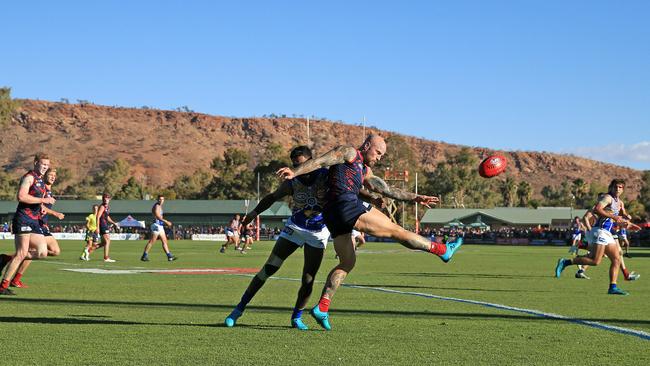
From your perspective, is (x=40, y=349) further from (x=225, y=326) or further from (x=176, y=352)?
(x=225, y=326)

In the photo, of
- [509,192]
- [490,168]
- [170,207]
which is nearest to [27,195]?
[490,168]

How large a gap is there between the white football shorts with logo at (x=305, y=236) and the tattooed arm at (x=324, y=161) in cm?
99

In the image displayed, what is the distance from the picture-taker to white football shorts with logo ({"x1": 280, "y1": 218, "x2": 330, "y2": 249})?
1097cm

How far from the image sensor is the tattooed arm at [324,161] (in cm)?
980

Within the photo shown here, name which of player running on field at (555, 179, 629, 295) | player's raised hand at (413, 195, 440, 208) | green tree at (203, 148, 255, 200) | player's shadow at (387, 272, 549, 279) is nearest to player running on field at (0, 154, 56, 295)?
player's raised hand at (413, 195, 440, 208)

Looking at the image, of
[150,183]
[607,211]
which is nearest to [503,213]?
[150,183]

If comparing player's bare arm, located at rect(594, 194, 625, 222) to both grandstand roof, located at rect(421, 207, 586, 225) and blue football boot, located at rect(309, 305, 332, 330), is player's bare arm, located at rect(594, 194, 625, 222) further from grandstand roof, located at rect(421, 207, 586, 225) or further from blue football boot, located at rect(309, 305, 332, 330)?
grandstand roof, located at rect(421, 207, 586, 225)

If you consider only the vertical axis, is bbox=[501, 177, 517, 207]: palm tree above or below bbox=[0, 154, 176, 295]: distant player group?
below

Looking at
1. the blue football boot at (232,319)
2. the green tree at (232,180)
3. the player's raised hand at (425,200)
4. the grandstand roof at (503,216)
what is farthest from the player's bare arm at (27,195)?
the green tree at (232,180)

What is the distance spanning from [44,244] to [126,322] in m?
4.99

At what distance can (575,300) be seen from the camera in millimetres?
15375

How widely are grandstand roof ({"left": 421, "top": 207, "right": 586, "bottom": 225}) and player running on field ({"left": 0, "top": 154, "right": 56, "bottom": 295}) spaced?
4794 inches

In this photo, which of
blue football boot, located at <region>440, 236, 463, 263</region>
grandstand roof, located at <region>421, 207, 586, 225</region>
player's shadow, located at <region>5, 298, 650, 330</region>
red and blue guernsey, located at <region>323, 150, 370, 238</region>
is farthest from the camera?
grandstand roof, located at <region>421, 207, 586, 225</region>

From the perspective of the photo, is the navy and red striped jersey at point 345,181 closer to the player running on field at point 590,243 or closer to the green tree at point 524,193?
the player running on field at point 590,243
